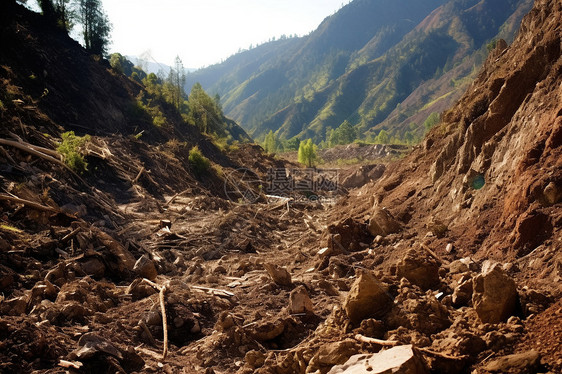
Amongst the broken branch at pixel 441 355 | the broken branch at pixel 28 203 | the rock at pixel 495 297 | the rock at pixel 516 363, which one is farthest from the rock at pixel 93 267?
the rock at pixel 516 363

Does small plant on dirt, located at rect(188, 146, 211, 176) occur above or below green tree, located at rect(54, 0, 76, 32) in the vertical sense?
below

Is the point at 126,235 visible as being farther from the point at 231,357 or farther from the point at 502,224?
the point at 502,224

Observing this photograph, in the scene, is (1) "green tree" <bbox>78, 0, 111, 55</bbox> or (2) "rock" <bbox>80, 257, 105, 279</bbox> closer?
(2) "rock" <bbox>80, 257, 105, 279</bbox>

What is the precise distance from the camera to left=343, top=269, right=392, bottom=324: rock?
358 cm

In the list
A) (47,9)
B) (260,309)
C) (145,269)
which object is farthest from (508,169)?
(47,9)

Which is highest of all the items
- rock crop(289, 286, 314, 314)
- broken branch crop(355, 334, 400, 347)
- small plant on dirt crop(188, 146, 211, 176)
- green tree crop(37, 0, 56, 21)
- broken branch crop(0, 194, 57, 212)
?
green tree crop(37, 0, 56, 21)

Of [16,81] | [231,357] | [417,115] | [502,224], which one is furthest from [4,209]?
[417,115]

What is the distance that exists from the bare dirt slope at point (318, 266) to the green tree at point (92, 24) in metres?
21.0

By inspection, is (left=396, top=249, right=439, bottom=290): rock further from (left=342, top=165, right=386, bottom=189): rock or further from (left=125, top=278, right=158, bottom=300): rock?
(left=342, top=165, right=386, bottom=189): rock

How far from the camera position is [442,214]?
26.7ft

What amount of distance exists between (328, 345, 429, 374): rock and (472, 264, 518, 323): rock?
88cm

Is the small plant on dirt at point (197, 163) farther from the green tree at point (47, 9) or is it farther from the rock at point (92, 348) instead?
the green tree at point (47, 9)

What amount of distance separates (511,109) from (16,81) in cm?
1870

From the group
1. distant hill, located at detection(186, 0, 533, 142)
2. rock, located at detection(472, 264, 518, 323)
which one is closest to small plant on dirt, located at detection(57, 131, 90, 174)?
rock, located at detection(472, 264, 518, 323)
